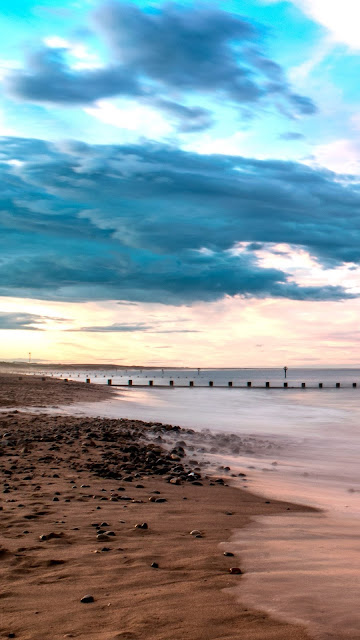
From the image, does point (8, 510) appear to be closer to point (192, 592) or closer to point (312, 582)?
point (192, 592)

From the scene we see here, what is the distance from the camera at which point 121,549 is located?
19.9 ft

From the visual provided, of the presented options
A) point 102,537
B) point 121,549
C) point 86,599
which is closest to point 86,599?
point 86,599

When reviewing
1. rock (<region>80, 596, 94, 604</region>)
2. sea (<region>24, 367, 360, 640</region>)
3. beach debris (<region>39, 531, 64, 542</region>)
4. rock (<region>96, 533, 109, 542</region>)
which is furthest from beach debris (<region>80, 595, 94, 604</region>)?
beach debris (<region>39, 531, 64, 542</region>)

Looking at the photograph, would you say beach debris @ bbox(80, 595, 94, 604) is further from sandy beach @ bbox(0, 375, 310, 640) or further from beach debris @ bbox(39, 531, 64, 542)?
beach debris @ bbox(39, 531, 64, 542)

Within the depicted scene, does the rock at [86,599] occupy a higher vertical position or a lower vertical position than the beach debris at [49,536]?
higher

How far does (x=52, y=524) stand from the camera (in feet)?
23.0

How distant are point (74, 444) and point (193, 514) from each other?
6.96 m

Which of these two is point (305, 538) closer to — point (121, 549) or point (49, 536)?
point (121, 549)

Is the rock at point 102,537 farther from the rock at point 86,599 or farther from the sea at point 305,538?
the rock at point 86,599

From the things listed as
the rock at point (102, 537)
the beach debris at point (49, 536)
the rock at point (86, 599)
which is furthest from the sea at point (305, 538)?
the beach debris at point (49, 536)

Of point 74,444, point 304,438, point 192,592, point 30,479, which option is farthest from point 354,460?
point 192,592

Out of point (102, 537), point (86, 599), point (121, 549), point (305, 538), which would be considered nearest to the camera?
point (86, 599)

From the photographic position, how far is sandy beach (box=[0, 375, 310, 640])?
4.21 meters

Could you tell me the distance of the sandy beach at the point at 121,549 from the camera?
4211mm
